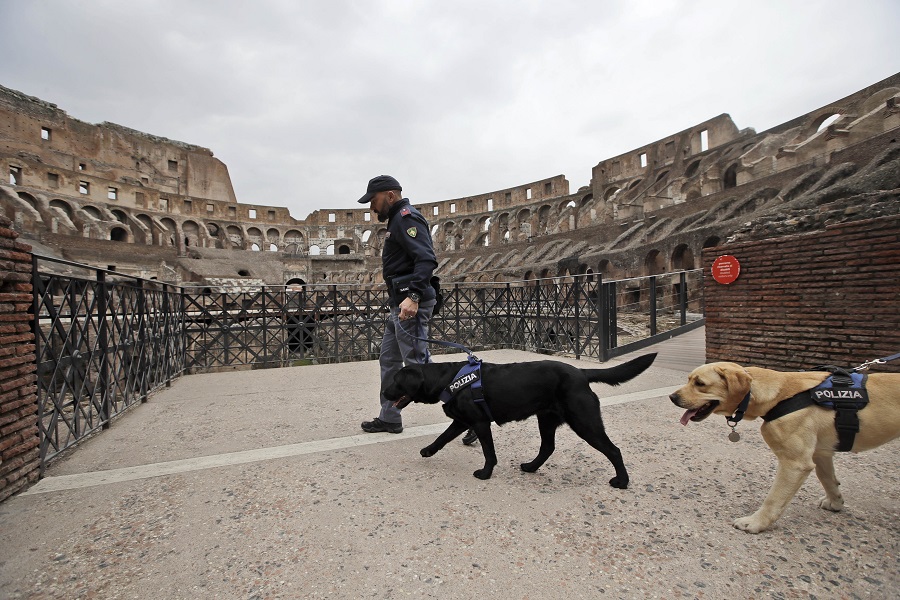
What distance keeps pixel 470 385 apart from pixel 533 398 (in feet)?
1.26

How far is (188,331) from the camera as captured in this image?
724 centimetres

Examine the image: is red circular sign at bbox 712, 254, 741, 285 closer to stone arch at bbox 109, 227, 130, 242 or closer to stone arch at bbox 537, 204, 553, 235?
stone arch at bbox 537, 204, 553, 235

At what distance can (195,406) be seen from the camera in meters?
4.58

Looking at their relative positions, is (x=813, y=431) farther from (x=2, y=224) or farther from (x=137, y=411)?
(x=137, y=411)

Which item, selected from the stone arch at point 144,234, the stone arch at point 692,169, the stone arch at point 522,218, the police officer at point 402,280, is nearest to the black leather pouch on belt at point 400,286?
the police officer at point 402,280

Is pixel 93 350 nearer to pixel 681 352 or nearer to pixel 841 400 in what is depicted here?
pixel 841 400

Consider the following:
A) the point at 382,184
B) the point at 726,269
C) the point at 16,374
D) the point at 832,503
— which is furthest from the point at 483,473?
the point at 726,269

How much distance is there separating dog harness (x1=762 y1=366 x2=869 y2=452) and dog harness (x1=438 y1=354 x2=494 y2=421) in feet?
4.70

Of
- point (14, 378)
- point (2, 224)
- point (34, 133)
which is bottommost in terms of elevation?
point (14, 378)

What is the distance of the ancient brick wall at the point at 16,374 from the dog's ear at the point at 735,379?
3767 mm

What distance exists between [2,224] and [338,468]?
2468mm

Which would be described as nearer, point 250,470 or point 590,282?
point 250,470

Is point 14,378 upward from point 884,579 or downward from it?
upward

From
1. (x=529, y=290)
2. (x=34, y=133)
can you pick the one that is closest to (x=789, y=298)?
(x=529, y=290)
